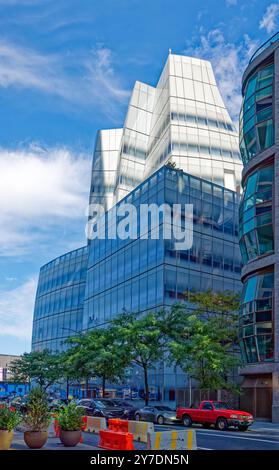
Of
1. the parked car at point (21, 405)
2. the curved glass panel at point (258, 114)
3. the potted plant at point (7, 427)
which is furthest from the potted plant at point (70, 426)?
the curved glass panel at point (258, 114)

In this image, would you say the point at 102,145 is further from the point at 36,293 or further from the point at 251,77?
the point at 251,77

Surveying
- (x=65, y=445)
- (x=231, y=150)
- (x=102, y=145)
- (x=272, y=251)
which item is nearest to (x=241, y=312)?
(x=272, y=251)

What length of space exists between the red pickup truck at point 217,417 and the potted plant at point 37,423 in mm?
16640

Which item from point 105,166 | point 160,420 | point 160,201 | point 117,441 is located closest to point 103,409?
point 160,420

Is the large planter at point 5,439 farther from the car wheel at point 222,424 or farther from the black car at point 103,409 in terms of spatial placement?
the black car at point 103,409

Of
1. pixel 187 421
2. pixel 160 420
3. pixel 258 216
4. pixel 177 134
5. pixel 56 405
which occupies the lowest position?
pixel 160 420

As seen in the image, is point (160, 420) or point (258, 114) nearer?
point (160, 420)

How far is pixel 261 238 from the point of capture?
49625 mm

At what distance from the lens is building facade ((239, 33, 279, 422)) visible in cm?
4728

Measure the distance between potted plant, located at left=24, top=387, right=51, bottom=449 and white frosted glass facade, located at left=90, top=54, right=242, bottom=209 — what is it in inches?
2756

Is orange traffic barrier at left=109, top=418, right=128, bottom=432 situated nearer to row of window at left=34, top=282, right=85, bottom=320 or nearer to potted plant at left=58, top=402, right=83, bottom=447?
potted plant at left=58, top=402, right=83, bottom=447

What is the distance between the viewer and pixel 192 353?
155ft

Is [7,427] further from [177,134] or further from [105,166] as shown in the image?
[105,166]

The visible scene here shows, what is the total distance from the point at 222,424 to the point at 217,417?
55 cm
